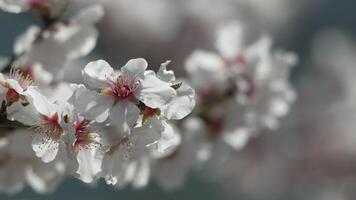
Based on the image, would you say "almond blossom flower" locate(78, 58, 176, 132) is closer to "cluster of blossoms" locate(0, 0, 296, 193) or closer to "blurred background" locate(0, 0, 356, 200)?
"cluster of blossoms" locate(0, 0, 296, 193)

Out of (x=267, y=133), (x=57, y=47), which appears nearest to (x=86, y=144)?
(x=57, y=47)

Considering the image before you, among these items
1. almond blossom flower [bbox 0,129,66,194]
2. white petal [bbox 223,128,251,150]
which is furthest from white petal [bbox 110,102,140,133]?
white petal [bbox 223,128,251,150]

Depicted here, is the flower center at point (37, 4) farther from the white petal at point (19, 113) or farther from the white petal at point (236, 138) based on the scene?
the white petal at point (236, 138)

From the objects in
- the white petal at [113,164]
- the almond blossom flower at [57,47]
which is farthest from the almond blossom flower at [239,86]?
the white petal at [113,164]

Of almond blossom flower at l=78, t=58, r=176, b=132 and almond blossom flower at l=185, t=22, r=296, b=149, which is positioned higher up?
almond blossom flower at l=185, t=22, r=296, b=149

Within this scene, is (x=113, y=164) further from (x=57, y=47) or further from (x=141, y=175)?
(x=141, y=175)

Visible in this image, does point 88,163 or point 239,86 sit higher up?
point 239,86

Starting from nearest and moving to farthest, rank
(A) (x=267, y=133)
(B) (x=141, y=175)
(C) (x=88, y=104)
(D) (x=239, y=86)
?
(C) (x=88, y=104)
(B) (x=141, y=175)
(D) (x=239, y=86)
(A) (x=267, y=133)
